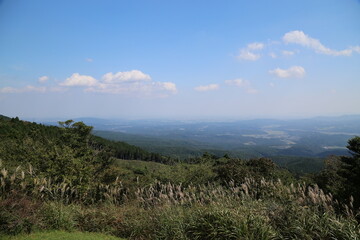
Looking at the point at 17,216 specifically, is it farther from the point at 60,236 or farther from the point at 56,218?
the point at 60,236

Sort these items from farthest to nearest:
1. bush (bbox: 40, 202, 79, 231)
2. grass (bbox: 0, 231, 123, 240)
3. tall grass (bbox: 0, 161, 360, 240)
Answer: bush (bbox: 40, 202, 79, 231) < grass (bbox: 0, 231, 123, 240) < tall grass (bbox: 0, 161, 360, 240)

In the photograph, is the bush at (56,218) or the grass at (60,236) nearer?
the grass at (60,236)

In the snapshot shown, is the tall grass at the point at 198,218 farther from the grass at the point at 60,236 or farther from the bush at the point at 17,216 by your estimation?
the grass at the point at 60,236

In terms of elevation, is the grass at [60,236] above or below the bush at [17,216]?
below

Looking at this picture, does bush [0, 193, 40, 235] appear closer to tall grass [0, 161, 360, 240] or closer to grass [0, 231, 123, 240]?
tall grass [0, 161, 360, 240]

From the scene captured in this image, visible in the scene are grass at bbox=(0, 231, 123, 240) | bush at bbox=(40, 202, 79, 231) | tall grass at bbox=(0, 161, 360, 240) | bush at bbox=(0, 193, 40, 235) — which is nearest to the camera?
tall grass at bbox=(0, 161, 360, 240)

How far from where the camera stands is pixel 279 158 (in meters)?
117

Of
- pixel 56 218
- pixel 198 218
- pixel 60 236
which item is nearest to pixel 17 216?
pixel 56 218

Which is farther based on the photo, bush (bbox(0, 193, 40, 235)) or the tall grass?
bush (bbox(0, 193, 40, 235))

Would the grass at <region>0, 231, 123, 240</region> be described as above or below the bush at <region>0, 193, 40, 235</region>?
below

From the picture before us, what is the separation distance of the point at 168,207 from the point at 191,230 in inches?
45.2

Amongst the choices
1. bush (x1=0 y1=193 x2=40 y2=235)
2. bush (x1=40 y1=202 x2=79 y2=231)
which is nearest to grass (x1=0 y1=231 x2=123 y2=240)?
bush (x1=0 y1=193 x2=40 y2=235)

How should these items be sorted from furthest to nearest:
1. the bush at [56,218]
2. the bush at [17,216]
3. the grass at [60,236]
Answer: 1. the bush at [56,218]
2. the bush at [17,216]
3. the grass at [60,236]

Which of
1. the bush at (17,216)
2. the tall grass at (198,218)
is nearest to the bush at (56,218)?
the tall grass at (198,218)
